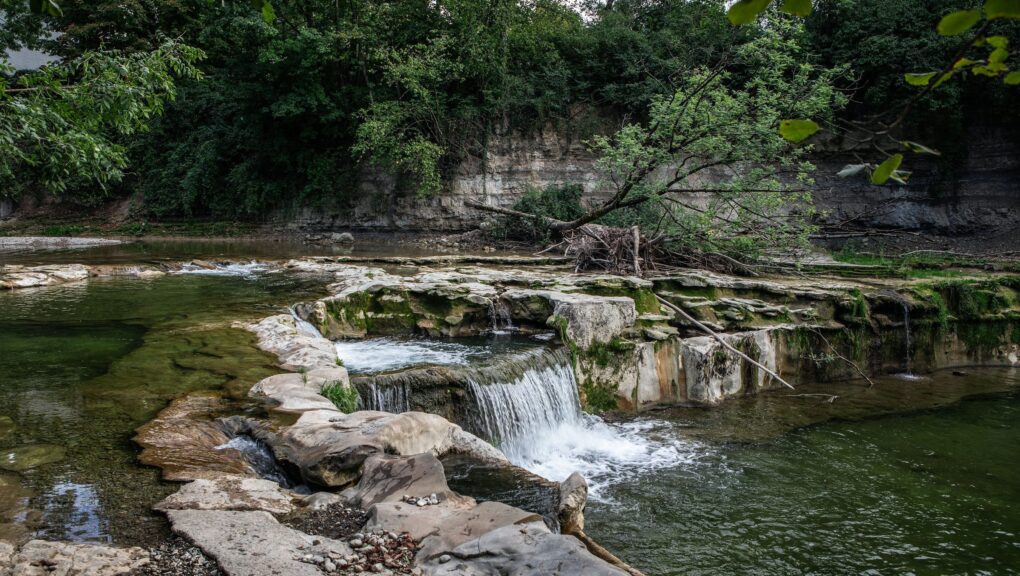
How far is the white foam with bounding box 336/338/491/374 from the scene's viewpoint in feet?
23.2

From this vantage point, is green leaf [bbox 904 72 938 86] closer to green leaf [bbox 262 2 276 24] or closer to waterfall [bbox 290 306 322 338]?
green leaf [bbox 262 2 276 24]

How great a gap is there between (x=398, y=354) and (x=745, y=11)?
6701 millimetres

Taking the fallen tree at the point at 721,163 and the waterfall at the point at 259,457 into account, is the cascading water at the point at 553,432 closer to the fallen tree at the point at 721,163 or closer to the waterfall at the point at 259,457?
the waterfall at the point at 259,457

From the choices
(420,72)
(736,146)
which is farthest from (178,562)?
(420,72)

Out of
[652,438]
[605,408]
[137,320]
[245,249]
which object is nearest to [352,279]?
[137,320]

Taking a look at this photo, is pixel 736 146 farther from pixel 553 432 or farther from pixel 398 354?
pixel 398 354

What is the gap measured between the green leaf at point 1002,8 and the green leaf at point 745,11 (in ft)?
1.35

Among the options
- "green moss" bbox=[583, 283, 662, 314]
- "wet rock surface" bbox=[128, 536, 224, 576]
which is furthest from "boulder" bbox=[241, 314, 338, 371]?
"green moss" bbox=[583, 283, 662, 314]

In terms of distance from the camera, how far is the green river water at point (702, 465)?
3.66 metres

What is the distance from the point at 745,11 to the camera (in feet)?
4.50

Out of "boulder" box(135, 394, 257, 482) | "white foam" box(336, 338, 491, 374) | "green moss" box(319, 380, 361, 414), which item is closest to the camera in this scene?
"boulder" box(135, 394, 257, 482)

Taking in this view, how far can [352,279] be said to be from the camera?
1027cm

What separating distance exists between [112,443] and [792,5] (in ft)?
14.7

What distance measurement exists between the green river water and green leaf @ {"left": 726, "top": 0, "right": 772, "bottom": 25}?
127 inches
